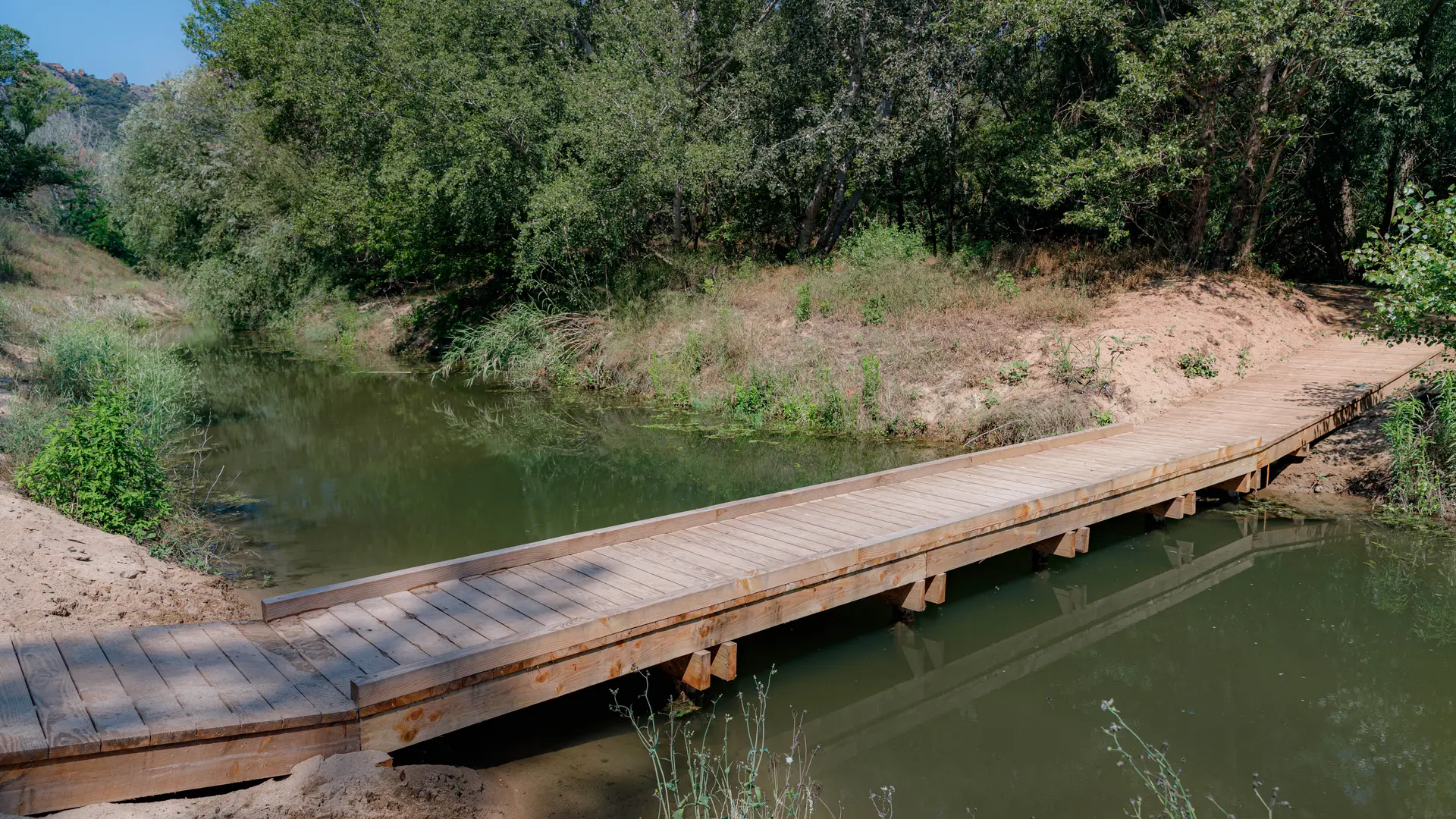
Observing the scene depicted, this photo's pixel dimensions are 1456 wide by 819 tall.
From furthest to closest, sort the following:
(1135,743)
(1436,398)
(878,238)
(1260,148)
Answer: (878,238), (1260,148), (1436,398), (1135,743)

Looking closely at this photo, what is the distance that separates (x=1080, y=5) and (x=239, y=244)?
91.4 ft

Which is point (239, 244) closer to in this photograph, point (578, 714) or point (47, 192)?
point (578, 714)

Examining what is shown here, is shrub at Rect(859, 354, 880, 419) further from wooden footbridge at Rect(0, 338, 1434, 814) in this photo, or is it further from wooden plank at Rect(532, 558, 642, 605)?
wooden plank at Rect(532, 558, 642, 605)

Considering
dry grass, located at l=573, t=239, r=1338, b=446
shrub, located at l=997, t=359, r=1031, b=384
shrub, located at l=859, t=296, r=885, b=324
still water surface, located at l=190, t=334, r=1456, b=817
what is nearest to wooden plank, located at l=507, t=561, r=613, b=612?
still water surface, located at l=190, t=334, r=1456, b=817

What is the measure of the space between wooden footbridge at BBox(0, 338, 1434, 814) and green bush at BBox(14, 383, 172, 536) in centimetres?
293

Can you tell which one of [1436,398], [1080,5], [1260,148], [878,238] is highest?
[1080,5]

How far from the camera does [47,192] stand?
53156mm

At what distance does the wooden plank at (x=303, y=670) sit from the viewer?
4.37 meters

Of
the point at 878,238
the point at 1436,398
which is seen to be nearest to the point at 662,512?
the point at 1436,398

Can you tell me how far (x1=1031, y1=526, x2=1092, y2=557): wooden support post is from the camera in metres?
8.32

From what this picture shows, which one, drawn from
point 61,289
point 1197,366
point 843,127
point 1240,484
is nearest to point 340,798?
point 1240,484

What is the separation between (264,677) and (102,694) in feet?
2.32

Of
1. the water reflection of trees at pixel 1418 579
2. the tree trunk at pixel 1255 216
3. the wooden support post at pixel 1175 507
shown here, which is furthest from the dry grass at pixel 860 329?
the water reflection of trees at pixel 1418 579

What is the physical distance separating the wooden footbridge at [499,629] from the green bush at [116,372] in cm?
520
